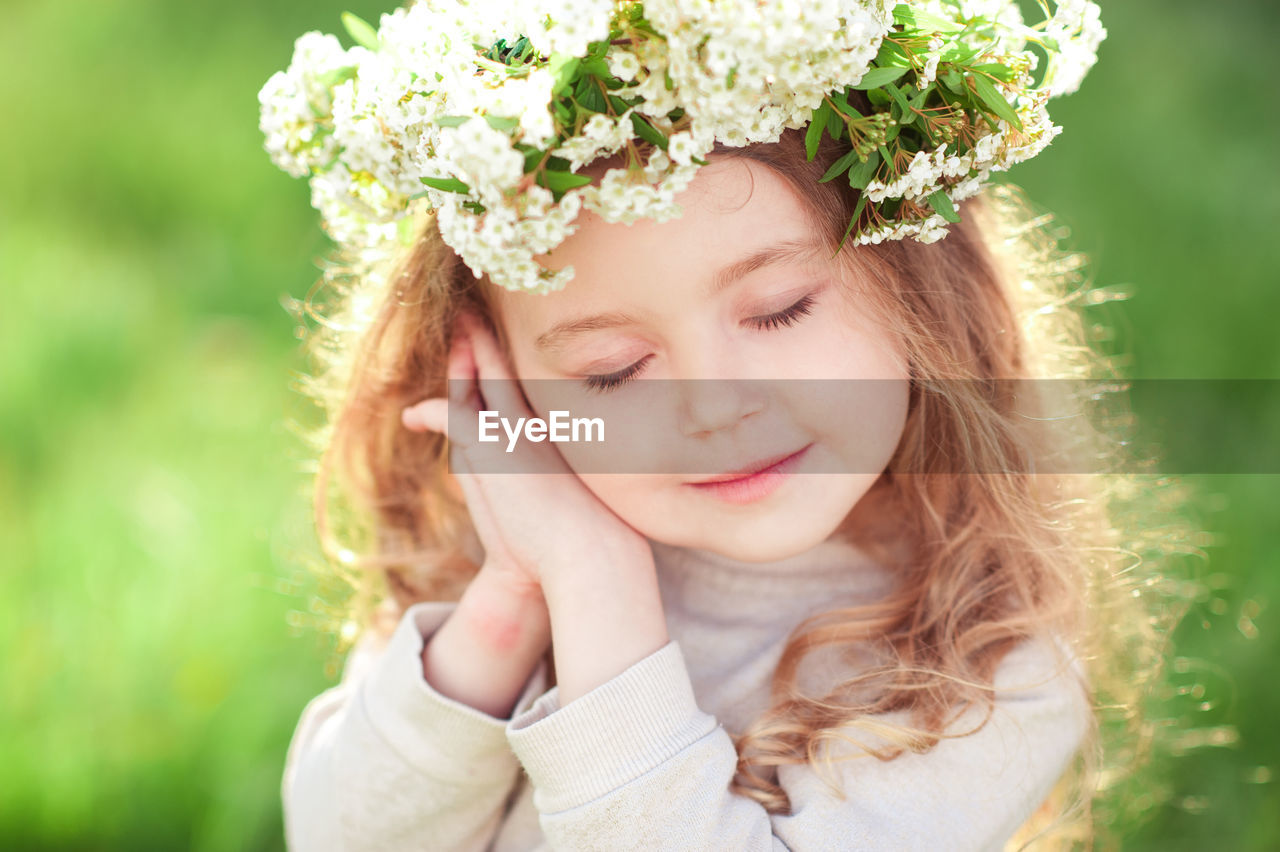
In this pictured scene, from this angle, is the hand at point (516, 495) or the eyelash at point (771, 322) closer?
the eyelash at point (771, 322)

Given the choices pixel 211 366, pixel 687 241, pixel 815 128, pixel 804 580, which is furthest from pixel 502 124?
pixel 211 366

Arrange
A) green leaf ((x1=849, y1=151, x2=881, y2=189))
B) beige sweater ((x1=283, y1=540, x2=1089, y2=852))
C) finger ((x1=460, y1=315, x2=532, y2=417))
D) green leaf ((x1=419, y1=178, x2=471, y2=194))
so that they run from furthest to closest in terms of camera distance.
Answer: finger ((x1=460, y1=315, x2=532, y2=417)) → beige sweater ((x1=283, y1=540, x2=1089, y2=852)) → green leaf ((x1=849, y1=151, x2=881, y2=189)) → green leaf ((x1=419, y1=178, x2=471, y2=194))

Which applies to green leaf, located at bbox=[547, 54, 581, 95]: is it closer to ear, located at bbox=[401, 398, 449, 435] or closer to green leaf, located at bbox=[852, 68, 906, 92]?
green leaf, located at bbox=[852, 68, 906, 92]

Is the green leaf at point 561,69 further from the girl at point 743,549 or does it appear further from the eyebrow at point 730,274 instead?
the eyebrow at point 730,274

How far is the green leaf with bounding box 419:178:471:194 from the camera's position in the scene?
1.36 meters

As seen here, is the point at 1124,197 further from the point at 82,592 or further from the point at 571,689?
the point at 82,592

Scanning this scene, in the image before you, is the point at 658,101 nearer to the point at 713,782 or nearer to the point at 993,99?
the point at 993,99

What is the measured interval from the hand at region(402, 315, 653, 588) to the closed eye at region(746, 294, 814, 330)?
1.53 feet

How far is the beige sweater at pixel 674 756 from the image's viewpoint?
157 cm

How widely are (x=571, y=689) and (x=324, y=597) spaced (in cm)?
108

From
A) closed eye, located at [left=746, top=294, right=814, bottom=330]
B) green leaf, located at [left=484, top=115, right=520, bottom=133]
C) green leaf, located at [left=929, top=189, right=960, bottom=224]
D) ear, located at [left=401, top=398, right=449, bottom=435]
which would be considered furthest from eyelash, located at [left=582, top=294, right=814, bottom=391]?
ear, located at [left=401, top=398, right=449, bottom=435]

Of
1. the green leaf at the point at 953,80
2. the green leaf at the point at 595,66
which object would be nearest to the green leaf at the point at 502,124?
the green leaf at the point at 595,66

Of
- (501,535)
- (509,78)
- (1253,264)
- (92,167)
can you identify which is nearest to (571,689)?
(501,535)

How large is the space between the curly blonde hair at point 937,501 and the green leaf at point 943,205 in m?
0.13
